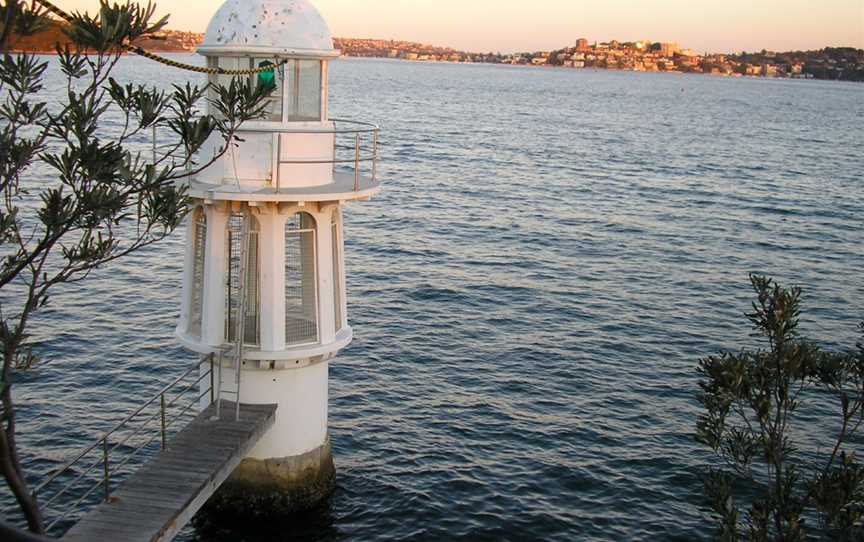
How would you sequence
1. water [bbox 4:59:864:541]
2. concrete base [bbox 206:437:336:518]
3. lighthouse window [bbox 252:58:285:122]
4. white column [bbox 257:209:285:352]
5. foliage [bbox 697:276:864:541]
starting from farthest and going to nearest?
water [bbox 4:59:864:541] → concrete base [bbox 206:437:336:518] → white column [bbox 257:209:285:352] → lighthouse window [bbox 252:58:285:122] → foliage [bbox 697:276:864:541]

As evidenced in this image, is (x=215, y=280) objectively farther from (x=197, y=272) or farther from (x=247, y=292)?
(x=197, y=272)

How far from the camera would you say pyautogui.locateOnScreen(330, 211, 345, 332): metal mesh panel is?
19203 mm

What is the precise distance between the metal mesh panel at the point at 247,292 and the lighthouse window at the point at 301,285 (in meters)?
0.63

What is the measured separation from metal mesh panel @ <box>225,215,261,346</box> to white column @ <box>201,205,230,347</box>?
0.50 ft

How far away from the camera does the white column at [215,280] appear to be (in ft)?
58.2

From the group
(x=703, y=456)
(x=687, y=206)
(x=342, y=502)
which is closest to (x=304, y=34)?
(x=342, y=502)

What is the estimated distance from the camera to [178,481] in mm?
15406

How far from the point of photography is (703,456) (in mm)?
24047

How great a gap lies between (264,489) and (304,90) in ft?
23.9

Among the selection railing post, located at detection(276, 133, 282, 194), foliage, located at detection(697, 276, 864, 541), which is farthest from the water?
foliage, located at detection(697, 276, 864, 541)

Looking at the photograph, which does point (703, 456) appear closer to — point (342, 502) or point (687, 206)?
point (342, 502)

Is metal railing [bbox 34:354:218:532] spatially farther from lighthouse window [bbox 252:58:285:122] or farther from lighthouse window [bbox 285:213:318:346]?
lighthouse window [bbox 252:58:285:122]

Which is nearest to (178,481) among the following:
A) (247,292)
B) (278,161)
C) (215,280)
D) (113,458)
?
(215,280)

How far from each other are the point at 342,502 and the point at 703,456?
29.4ft
